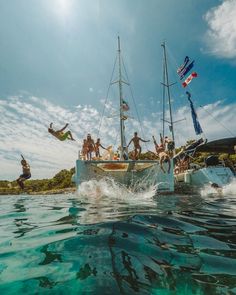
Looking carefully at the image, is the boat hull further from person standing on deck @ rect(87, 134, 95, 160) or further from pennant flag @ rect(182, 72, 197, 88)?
pennant flag @ rect(182, 72, 197, 88)

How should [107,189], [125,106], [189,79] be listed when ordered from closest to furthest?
[107,189] < [125,106] < [189,79]

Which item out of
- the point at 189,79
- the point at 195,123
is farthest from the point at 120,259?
the point at 189,79

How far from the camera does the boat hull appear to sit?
12.5m

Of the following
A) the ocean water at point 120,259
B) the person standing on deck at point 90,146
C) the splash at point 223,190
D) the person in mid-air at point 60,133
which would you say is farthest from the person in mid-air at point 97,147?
the ocean water at point 120,259

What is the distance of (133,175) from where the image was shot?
45.2 ft

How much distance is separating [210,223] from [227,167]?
10800 millimetres

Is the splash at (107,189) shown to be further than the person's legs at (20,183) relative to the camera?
Yes

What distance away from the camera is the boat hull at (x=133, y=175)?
12523 mm

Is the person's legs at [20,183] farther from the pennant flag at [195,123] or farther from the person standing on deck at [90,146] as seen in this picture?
the pennant flag at [195,123]

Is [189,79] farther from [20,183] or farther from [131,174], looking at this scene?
[20,183]

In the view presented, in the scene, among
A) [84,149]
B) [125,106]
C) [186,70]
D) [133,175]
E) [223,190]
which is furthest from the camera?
[186,70]

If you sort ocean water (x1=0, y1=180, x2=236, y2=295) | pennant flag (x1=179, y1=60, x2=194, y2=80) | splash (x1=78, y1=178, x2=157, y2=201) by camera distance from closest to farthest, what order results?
ocean water (x1=0, y1=180, x2=236, y2=295) < splash (x1=78, y1=178, x2=157, y2=201) < pennant flag (x1=179, y1=60, x2=194, y2=80)

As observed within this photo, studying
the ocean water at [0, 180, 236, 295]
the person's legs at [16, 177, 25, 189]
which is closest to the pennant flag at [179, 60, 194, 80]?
the person's legs at [16, 177, 25, 189]

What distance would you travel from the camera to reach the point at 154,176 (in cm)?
1302
